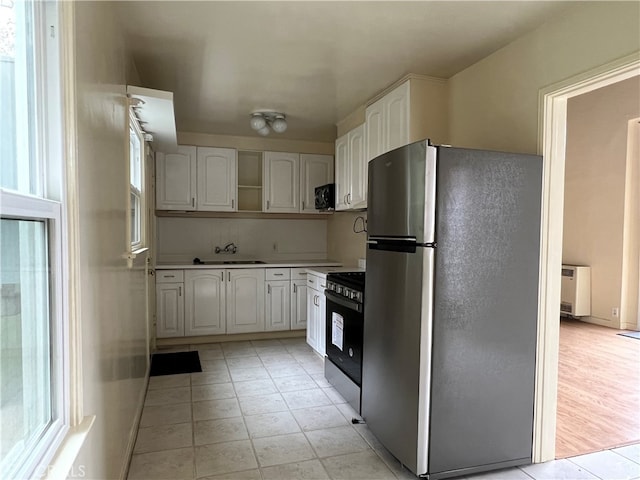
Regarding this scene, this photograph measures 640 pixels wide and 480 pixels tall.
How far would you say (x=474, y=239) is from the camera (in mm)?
2066

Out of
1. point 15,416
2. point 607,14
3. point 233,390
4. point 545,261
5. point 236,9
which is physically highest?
point 236,9

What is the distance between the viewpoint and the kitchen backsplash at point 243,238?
4.91m

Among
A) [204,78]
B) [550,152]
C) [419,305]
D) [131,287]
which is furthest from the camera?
[204,78]

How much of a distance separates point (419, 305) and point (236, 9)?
179cm

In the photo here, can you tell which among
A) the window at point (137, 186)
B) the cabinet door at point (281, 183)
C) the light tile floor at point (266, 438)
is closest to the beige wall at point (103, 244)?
the light tile floor at point (266, 438)

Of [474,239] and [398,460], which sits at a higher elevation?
[474,239]

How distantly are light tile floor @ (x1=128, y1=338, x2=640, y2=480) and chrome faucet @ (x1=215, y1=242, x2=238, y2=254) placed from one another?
70.6 inches

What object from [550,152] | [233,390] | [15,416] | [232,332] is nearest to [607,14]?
[550,152]

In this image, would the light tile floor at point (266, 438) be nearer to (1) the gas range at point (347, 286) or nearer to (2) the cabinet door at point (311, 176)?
(1) the gas range at point (347, 286)

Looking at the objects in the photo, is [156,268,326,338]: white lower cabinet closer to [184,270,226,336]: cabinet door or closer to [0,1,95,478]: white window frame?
[184,270,226,336]: cabinet door

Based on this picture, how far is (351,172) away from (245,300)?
1920 mm

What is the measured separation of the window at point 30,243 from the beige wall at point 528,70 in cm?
222

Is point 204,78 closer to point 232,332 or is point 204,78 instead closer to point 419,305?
point 419,305

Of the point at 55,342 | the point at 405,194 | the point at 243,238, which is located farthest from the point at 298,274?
the point at 55,342
